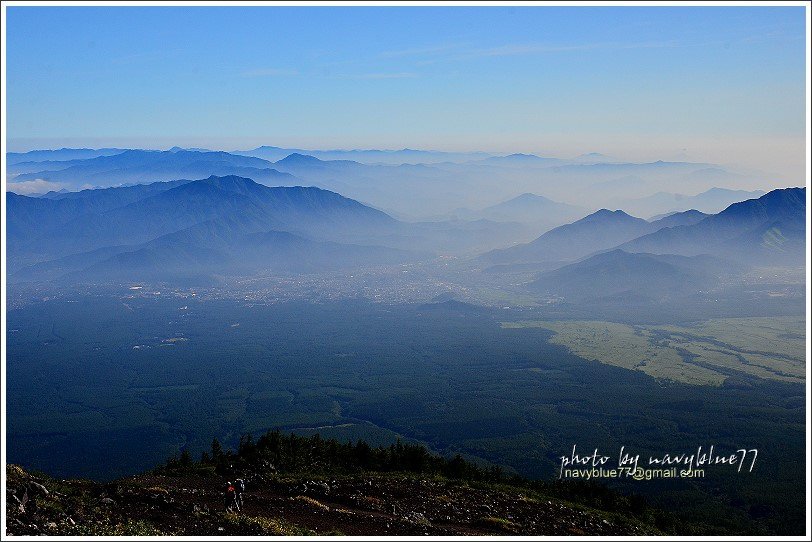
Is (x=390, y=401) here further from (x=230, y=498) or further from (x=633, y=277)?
(x=633, y=277)

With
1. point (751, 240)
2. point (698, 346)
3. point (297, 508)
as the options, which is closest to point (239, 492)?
point (297, 508)

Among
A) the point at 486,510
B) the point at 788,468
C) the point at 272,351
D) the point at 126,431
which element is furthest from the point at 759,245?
the point at 486,510

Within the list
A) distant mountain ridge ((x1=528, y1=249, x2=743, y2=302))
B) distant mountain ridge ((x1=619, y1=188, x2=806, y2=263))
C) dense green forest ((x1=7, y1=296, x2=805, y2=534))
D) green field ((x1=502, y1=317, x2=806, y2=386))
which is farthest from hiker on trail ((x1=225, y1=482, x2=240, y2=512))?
distant mountain ridge ((x1=619, y1=188, x2=806, y2=263))

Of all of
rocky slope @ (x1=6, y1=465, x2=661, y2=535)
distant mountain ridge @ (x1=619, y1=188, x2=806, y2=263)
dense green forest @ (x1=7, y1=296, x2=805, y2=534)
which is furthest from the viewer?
distant mountain ridge @ (x1=619, y1=188, x2=806, y2=263)

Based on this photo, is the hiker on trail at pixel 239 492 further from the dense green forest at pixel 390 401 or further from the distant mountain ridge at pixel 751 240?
the distant mountain ridge at pixel 751 240

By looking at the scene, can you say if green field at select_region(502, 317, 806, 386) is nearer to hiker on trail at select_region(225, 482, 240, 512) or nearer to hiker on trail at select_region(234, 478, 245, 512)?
hiker on trail at select_region(234, 478, 245, 512)

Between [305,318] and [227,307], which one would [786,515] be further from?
[227,307]

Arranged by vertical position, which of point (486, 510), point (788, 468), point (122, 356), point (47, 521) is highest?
point (47, 521)

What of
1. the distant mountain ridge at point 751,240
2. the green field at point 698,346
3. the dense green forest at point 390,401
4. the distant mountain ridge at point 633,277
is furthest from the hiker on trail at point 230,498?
the distant mountain ridge at point 751,240
